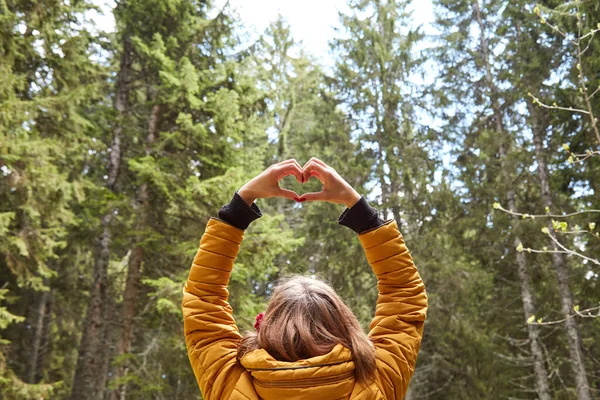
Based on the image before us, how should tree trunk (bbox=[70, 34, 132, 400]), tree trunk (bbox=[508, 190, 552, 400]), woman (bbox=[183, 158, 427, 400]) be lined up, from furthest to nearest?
tree trunk (bbox=[508, 190, 552, 400]), tree trunk (bbox=[70, 34, 132, 400]), woman (bbox=[183, 158, 427, 400])

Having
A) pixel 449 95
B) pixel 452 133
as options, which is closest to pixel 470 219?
pixel 452 133

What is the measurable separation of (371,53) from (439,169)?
13.0ft

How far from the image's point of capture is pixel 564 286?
1078 centimetres

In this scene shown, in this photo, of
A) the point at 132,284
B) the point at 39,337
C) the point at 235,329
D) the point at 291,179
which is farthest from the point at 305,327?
the point at 291,179

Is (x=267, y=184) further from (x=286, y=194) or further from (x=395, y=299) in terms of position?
(x=395, y=299)

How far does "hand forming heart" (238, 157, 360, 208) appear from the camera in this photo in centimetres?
152

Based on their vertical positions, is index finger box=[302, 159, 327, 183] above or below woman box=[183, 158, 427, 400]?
above

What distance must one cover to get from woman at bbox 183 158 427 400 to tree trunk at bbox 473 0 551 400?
453 inches

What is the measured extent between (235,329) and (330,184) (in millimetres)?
542

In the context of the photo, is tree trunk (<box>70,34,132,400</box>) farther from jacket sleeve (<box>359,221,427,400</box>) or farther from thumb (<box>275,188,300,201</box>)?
jacket sleeve (<box>359,221,427,400</box>)

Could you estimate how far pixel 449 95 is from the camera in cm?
1453

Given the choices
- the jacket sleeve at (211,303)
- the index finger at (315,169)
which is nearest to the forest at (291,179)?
the jacket sleeve at (211,303)

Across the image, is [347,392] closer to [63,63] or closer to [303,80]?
[63,63]

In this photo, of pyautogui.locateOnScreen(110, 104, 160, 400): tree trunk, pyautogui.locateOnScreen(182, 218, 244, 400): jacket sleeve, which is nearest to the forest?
pyautogui.locateOnScreen(110, 104, 160, 400): tree trunk
